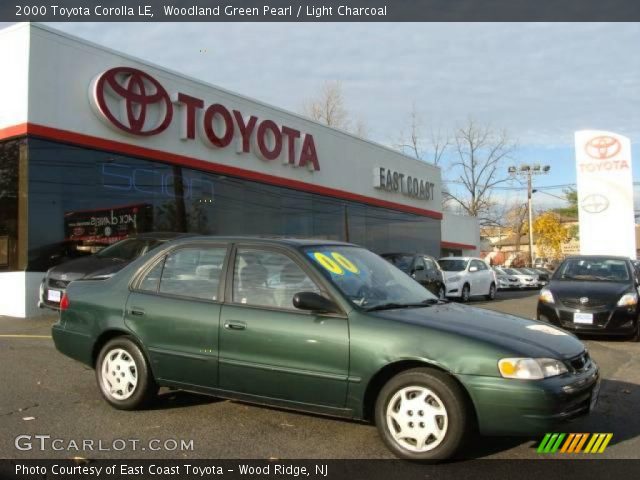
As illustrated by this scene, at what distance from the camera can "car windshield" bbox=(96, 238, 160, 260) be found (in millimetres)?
10848

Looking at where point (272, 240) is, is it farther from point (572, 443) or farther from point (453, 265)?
point (453, 265)

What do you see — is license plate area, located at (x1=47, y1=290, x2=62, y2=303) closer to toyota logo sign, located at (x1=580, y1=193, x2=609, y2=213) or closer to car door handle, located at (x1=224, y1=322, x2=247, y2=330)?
car door handle, located at (x1=224, y1=322, x2=247, y2=330)

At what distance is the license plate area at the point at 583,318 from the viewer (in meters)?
9.40

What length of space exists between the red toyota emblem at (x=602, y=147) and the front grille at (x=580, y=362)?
23.5 m

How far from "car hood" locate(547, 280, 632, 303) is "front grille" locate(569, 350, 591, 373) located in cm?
567

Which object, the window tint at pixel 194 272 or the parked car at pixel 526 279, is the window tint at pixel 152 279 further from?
the parked car at pixel 526 279

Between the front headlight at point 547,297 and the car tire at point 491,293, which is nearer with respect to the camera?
the front headlight at point 547,297

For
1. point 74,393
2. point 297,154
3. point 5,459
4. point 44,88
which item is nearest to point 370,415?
point 5,459

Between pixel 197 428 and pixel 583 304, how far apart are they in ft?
22.9

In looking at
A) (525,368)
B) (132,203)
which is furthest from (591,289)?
(132,203)

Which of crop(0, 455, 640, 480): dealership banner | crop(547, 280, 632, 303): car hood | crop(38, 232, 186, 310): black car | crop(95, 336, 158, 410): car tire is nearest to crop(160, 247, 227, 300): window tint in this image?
crop(95, 336, 158, 410): car tire

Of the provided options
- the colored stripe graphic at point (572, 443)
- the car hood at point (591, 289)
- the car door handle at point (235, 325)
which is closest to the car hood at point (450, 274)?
the car hood at point (591, 289)

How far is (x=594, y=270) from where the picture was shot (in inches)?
430

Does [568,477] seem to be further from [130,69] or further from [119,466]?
[130,69]
